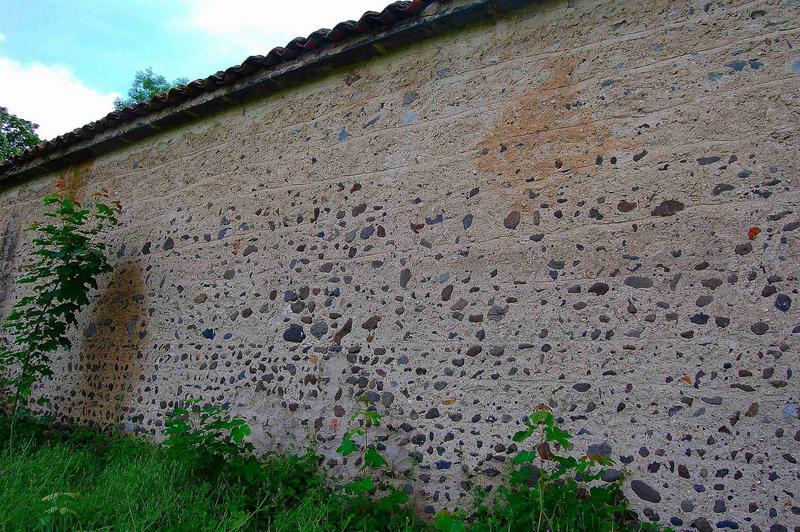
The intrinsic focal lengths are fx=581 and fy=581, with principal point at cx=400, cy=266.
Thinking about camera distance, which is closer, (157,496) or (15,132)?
(157,496)

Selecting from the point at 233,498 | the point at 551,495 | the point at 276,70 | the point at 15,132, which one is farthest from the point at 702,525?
the point at 15,132

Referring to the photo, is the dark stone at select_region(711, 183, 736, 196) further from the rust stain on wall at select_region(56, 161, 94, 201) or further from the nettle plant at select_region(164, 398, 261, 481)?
the rust stain on wall at select_region(56, 161, 94, 201)

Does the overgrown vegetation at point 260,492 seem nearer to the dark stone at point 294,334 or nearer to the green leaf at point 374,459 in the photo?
the green leaf at point 374,459

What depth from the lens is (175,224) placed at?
230 inches

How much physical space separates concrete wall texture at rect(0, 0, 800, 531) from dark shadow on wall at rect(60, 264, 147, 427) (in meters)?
0.06

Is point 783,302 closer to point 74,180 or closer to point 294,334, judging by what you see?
point 294,334

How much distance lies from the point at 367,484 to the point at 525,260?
172 cm

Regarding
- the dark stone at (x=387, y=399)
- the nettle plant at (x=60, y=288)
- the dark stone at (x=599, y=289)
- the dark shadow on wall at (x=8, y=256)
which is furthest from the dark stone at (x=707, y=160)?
the dark shadow on wall at (x=8, y=256)

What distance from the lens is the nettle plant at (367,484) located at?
352 cm

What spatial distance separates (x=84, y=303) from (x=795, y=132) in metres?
6.15

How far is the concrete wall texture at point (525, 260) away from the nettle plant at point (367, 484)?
155 millimetres

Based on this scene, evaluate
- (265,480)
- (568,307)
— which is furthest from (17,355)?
(568,307)

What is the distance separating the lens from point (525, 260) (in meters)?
3.79

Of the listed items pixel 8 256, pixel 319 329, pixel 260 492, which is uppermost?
pixel 8 256
